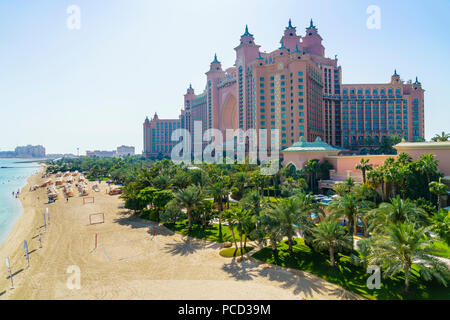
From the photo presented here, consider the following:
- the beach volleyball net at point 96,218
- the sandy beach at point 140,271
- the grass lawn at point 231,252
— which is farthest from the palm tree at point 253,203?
the beach volleyball net at point 96,218

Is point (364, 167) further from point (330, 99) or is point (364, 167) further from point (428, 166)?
point (330, 99)

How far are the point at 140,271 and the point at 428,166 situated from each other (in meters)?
39.7

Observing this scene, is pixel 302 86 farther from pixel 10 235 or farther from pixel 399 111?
pixel 10 235

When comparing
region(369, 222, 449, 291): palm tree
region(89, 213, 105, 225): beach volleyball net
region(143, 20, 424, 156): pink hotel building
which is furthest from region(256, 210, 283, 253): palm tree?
region(143, 20, 424, 156): pink hotel building

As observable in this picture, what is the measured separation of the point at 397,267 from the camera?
1697 cm

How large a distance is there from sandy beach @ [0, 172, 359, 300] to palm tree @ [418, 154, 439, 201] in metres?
26.2

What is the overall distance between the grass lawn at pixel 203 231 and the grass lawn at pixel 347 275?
6.39m

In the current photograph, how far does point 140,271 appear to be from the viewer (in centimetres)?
2395

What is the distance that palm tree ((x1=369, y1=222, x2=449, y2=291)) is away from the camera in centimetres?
1684

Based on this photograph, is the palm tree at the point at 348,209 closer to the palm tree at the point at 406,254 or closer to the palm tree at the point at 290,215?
the palm tree at the point at 290,215

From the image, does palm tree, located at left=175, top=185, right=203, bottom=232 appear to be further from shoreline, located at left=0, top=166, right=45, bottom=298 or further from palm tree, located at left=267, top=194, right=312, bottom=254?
shoreline, located at left=0, top=166, right=45, bottom=298

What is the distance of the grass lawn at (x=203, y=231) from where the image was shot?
32.0m
